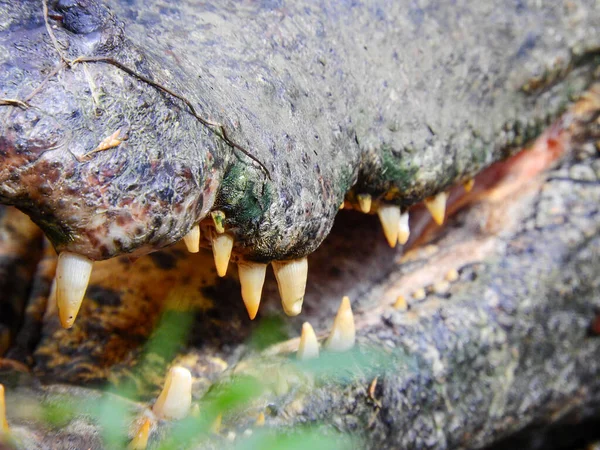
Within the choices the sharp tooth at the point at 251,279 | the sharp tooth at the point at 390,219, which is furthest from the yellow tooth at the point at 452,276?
the sharp tooth at the point at 251,279

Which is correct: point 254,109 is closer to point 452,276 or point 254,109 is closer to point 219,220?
point 219,220

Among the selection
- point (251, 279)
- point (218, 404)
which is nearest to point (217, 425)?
point (218, 404)

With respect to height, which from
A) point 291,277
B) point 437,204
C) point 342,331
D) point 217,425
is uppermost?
point 437,204

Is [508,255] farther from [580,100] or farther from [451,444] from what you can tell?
[580,100]

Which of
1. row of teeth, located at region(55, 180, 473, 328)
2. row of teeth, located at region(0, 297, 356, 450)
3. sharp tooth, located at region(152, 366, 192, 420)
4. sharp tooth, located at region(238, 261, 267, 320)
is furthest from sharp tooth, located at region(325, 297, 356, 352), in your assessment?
sharp tooth, located at region(152, 366, 192, 420)

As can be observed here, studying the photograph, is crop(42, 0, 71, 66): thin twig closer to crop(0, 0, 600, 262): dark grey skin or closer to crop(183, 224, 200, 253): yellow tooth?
crop(0, 0, 600, 262): dark grey skin

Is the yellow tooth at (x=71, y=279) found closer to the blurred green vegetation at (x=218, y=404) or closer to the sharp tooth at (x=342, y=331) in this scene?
the blurred green vegetation at (x=218, y=404)
